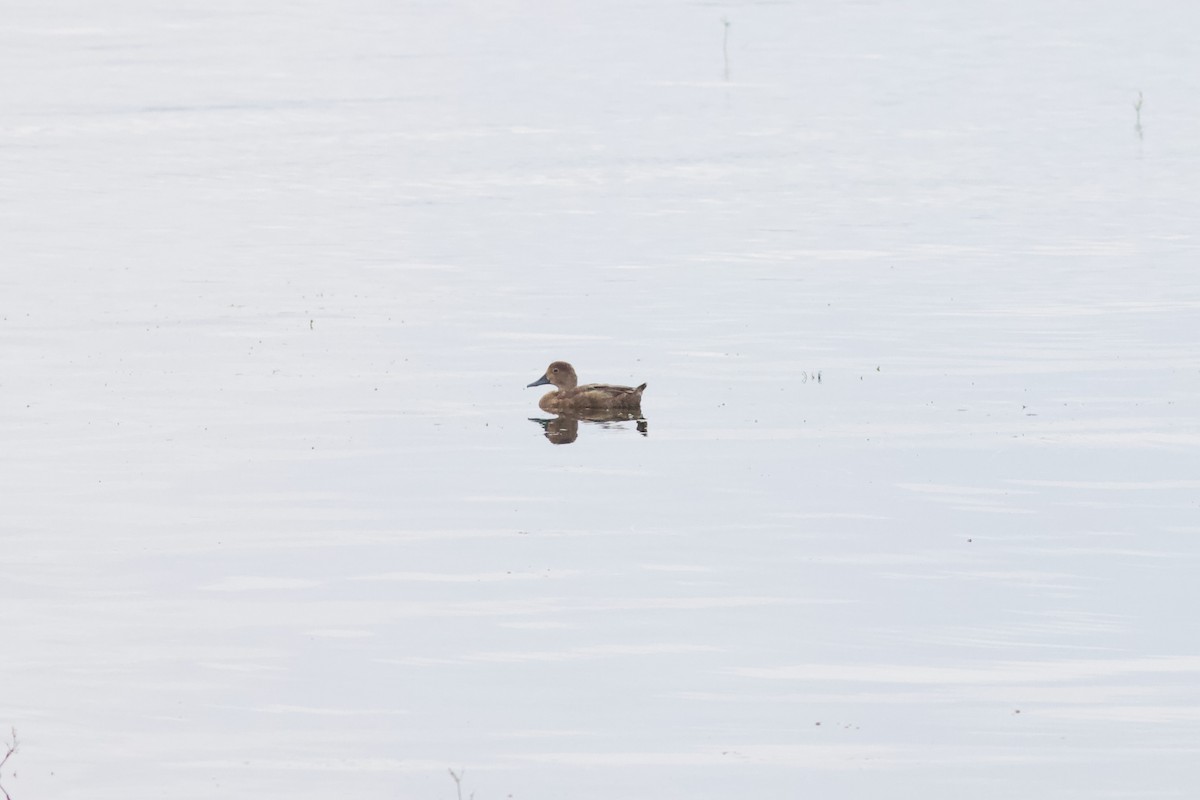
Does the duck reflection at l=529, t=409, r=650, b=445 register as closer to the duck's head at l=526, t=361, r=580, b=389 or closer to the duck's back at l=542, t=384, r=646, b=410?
the duck's back at l=542, t=384, r=646, b=410

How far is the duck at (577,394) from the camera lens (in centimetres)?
2458

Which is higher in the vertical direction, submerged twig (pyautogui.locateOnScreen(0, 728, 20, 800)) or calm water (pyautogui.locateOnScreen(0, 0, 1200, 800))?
calm water (pyautogui.locateOnScreen(0, 0, 1200, 800))

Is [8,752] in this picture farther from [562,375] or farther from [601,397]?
[562,375]

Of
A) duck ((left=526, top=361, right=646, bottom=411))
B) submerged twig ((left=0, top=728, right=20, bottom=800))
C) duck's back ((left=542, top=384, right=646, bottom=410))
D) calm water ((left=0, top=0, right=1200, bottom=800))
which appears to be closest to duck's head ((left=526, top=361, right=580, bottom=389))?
duck ((left=526, top=361, right=646, bottom=411))

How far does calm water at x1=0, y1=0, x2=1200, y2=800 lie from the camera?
44.8 feet

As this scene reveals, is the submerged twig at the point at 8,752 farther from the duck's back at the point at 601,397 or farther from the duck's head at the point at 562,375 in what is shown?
the duck's head at the point at 562,375

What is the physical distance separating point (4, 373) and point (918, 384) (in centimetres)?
1038

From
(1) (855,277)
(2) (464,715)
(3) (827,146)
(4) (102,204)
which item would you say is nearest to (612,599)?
(2) (464,715)

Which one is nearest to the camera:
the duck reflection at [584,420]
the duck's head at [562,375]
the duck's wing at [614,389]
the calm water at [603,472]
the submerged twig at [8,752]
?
the submerged twig at [8,752]

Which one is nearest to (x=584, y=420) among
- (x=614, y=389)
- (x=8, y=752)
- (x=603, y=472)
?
(x=614, y=389)

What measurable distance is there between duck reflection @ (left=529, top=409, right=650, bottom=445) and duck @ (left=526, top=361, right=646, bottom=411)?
0.27 ft

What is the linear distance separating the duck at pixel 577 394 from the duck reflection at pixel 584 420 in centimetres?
8

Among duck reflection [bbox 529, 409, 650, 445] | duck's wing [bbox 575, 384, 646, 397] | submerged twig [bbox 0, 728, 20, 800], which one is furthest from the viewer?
duck's wing [bbox 575, 384, 646, 397]

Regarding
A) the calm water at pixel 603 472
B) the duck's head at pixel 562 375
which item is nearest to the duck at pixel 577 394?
the duck's head at pixel 562 375
